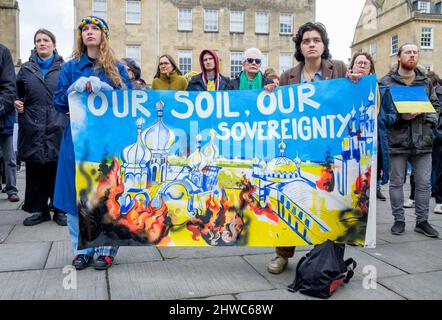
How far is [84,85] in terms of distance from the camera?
123 inches

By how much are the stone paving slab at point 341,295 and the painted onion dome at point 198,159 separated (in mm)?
1031

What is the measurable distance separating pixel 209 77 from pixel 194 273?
8.86 feet

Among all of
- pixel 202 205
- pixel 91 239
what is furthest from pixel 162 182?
pixel 91 239

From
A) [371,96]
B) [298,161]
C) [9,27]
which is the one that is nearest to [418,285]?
[298,161]

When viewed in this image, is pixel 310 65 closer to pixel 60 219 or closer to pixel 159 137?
pixel 159 137

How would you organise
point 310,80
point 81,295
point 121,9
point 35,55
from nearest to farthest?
point 81,295, point 310,80, point 35,55, point 121,9

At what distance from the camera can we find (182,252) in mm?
3848

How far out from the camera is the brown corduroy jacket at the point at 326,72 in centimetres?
334

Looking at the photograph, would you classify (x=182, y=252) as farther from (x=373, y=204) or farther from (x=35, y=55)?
(x=35, y=55)

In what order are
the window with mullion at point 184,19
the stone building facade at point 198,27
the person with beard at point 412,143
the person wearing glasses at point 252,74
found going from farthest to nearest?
the window with mullion at point 184,19 → the stone building facade at point 198,27 → the person wearing glasses at point 252,74 → the person with beard at point 412,143

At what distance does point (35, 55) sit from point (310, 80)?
353 centimetres

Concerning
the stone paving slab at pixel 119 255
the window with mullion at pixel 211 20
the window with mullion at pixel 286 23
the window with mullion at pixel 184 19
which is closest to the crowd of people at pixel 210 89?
the stone paving slab at pixel 119 255

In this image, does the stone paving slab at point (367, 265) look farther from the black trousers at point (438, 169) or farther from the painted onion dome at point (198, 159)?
the black trousers at point (438, 169)

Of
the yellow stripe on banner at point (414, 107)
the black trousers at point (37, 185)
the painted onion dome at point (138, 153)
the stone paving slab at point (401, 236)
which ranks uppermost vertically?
the yellow stripe on banner at point (414, 107)
